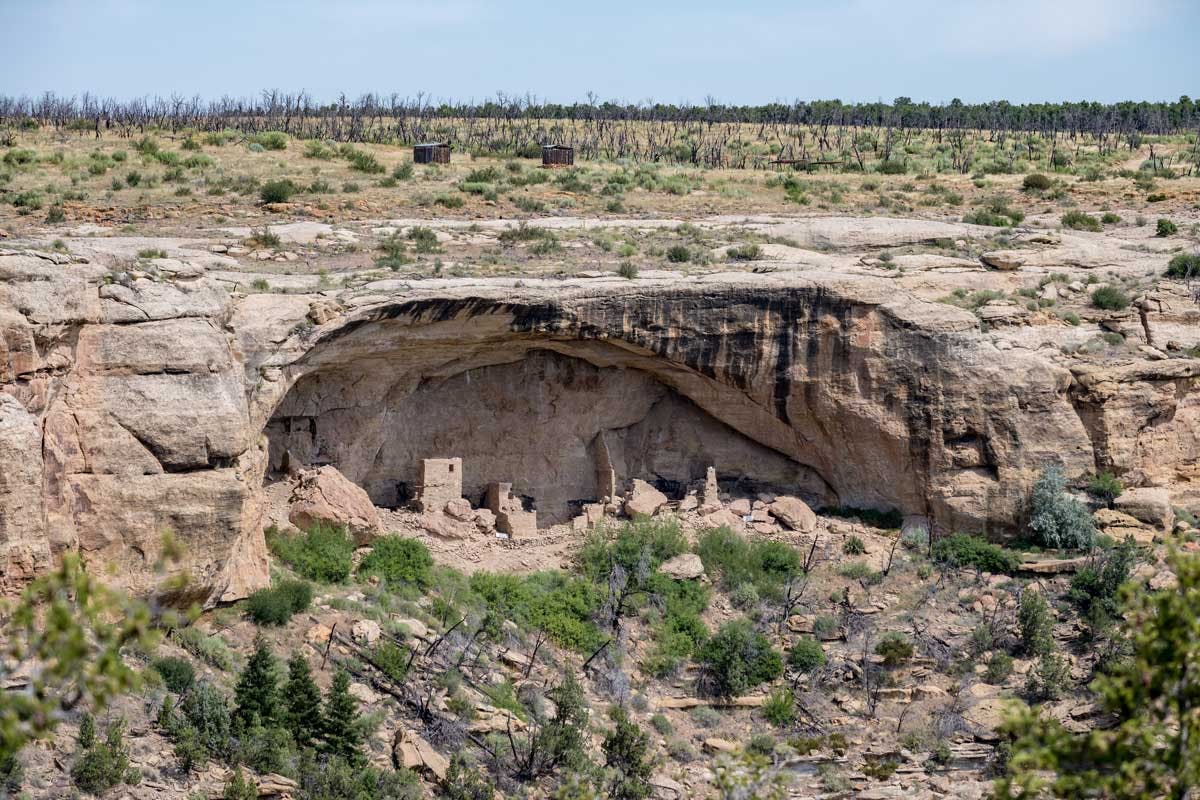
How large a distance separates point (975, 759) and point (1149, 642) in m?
12.4

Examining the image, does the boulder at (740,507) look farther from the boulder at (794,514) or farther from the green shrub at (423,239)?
the green shrub at (423,239)

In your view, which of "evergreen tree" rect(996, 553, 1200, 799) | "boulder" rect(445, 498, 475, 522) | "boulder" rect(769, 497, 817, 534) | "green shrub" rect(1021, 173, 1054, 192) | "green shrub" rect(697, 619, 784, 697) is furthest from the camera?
"green shrub" rect(1021, 173, 1054, 192)

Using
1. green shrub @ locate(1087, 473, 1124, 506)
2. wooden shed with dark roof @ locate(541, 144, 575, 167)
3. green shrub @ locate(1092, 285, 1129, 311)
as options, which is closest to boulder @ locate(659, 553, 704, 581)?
green shrub @ locate(1087, 473, 1124, 506)

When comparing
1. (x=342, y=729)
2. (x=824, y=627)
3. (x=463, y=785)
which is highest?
(x=342, y=729)

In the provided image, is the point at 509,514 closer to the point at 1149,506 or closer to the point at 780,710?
the point at 780,710

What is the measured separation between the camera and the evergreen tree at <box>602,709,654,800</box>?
19609mm

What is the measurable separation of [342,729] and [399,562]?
4.88m

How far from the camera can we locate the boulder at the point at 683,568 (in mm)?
24344

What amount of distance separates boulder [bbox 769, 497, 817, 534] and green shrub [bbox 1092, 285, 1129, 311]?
6348 mm

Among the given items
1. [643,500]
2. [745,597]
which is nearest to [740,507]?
[643,500]

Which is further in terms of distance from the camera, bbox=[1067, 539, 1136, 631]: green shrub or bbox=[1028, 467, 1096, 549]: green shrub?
bbox=[1028, 467, 1096, 549]: green shrub

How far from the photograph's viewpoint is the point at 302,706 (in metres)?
18.4

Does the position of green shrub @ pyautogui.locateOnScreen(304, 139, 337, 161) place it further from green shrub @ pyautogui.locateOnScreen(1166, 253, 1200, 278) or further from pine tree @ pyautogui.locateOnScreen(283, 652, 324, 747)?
pine tree @ pyautogui.locateOnScreen(283, 652, 324, 747)

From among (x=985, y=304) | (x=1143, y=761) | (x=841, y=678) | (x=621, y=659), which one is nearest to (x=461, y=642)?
(x=621, y=659)
